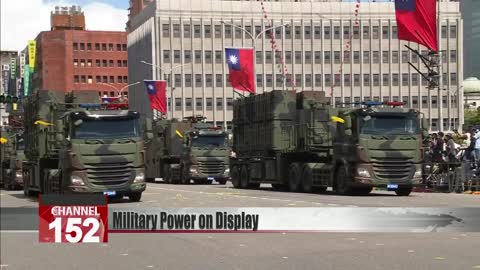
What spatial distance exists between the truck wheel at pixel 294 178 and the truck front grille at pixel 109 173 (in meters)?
Answer: 8.97

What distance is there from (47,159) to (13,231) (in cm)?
1845

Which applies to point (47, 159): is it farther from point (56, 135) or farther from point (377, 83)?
point (377, 83)

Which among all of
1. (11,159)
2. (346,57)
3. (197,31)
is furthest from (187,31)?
(11,159)

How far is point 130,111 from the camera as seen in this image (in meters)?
23.6

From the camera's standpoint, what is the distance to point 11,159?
125 ft

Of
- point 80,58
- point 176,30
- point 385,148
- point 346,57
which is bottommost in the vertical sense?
point 385,148

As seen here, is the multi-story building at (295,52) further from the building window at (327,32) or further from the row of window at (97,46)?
the row of window at (97,46)

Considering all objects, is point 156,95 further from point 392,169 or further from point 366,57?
point 366,57

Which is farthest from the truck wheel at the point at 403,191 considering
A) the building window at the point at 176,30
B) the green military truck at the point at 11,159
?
the building window at the point at 176,30

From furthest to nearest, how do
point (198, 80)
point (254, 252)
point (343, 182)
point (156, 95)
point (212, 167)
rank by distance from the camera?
1. point (198, 80)
2. point (156, 95)
3. point (212, 167)
4. point (343, 182)
5. point (254, 252)

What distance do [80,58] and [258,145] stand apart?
301 ft

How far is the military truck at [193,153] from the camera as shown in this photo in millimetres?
40969

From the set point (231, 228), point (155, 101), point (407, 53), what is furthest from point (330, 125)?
point (407, 53)

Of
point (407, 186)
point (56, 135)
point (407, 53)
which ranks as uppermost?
point (407, 53)
